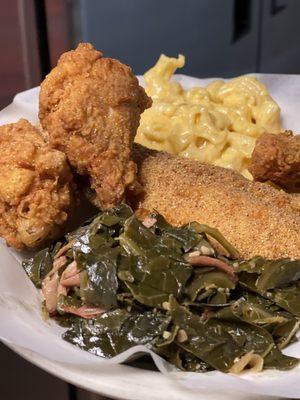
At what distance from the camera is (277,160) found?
234cm

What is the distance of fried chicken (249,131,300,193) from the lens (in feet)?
7.66

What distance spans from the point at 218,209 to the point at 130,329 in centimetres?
55

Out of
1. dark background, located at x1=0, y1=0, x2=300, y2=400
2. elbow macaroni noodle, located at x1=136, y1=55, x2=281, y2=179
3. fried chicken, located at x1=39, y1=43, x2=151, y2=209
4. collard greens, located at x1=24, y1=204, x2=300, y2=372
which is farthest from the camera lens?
dark background, located at x1=0, y1=0, x2=300, y2=400

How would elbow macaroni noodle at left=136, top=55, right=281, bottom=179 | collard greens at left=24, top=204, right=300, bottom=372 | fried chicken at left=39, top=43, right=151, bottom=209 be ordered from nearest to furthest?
collard greens at left=24, top=204, right=300, bottom=372
fried chicken at left=39, top=43, right=151, bottom=209
elbow macaroni noodle at left=136, top=55, right=281, bottom=179

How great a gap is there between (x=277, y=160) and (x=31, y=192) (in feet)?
2.98

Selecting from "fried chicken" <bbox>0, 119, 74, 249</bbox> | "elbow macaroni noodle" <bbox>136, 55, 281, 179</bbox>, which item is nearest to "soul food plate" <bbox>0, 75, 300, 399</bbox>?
"fried chicken" <bbox>0, 119, 74, 249</bbox>

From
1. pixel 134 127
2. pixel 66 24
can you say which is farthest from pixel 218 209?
pixel 66 24

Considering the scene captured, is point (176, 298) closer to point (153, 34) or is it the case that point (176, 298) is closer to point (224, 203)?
point (224, 203)

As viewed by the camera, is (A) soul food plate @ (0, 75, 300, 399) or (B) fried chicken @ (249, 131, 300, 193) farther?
(B) fried chicken @ (249, 131, 300, 193)

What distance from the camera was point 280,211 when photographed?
6.78 feet

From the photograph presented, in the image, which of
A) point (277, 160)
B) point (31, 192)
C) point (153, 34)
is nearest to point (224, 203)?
point (277, 160)

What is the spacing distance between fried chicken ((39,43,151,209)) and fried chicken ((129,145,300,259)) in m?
0.11

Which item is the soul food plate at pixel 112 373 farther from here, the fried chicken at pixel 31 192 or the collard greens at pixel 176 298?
the fried chicken at pixel 31 192

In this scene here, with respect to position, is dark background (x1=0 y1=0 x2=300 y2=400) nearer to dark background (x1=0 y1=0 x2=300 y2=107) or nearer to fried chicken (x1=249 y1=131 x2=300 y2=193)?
dark background (x1=0 y1=0 x2=300 y2=107)
